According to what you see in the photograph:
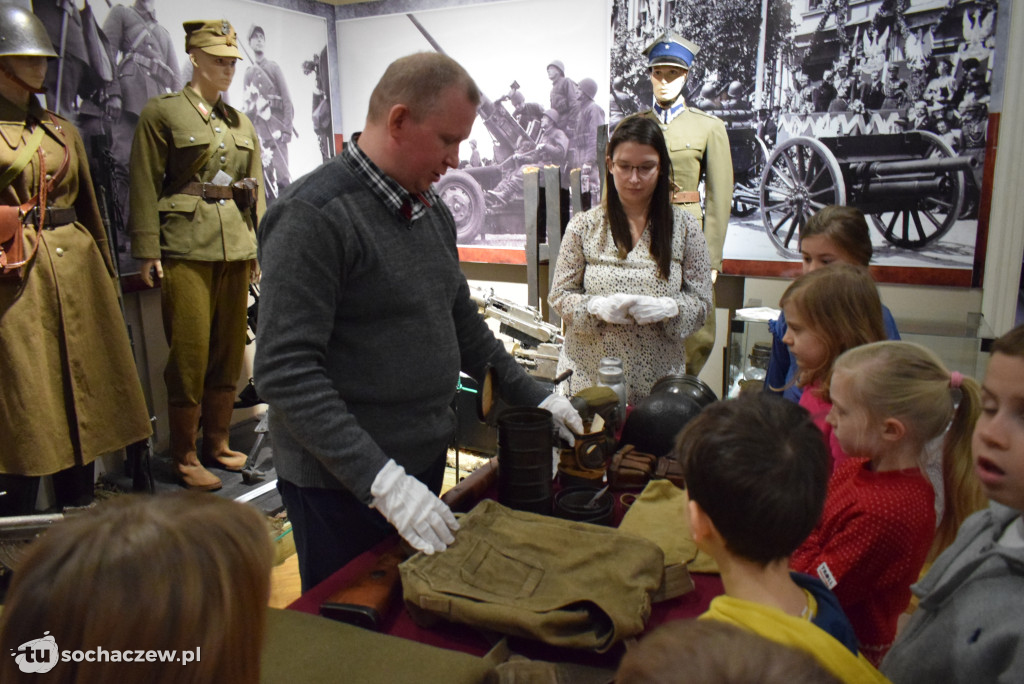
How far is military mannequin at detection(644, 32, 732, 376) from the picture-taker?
13.9 ft

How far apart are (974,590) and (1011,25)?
390 centimetres

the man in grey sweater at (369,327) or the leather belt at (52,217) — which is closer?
the man in grey sweater at (369,327)

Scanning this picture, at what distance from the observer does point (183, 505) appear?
65cm

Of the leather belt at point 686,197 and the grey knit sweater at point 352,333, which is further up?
the leather belt at point 686,197

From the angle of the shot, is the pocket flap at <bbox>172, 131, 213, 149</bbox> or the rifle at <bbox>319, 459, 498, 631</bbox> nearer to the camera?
the rifle at <bbox>319, 459, 498, 631</bbox>

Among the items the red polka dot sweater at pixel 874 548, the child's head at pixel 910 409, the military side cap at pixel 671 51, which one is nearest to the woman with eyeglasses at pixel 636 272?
the child's head at pixel 910 409

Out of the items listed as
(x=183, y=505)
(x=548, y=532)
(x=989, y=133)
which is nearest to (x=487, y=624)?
(x=548, y=532)

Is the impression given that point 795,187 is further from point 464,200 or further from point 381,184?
point 381,184

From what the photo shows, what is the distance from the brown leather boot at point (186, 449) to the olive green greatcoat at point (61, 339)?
39cm

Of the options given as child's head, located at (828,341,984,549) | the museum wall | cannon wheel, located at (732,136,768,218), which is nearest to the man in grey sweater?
child's head, located at (828,341,984,549)

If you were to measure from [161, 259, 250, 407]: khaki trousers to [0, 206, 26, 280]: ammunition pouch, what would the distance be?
91 cm

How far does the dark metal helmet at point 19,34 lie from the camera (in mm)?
2793

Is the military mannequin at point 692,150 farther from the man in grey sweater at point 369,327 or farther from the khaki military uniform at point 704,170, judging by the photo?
the man in grey sweater at point 369,327

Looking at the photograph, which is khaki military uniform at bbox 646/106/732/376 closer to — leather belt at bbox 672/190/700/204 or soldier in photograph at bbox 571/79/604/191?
leather belt at bbox 672/190/700/204
